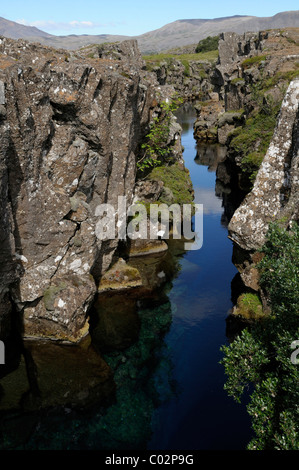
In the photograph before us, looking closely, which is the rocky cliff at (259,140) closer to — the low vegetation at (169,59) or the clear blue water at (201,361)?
the clear blue water at (201,361)

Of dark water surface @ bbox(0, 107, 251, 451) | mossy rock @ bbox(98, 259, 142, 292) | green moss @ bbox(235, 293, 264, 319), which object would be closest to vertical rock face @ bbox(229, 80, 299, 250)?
green moss @ bbox(235, 293, 264, 319)

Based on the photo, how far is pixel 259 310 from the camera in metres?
25.0

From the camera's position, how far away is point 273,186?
2483 centimetres

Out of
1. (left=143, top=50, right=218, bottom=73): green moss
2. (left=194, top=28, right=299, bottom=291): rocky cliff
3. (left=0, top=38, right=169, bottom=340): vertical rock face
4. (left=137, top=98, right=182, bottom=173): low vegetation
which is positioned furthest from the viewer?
(left=143, top=50, right=218, bottom=73): green moss

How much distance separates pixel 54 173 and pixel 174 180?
20.2m

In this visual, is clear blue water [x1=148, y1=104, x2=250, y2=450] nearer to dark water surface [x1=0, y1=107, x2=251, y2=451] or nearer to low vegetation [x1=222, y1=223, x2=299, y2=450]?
dark water surface [x1=0, y1=107, x2=251, y2=451]

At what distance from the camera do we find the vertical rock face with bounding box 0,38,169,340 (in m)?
19.5

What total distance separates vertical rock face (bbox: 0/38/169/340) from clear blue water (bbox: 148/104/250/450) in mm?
6780

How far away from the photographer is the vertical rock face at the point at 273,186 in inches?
955

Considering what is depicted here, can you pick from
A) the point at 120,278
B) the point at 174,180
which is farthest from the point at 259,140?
the point at 120,278

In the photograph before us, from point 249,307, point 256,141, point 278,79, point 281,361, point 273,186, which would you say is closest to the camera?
point 281,361

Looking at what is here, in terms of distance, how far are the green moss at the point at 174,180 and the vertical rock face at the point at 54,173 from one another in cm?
1247

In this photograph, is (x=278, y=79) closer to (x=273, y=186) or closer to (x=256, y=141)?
(x=256, y=141)

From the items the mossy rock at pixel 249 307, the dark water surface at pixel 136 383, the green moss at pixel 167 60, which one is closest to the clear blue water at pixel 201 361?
the dark water surface at pixel 136 383
